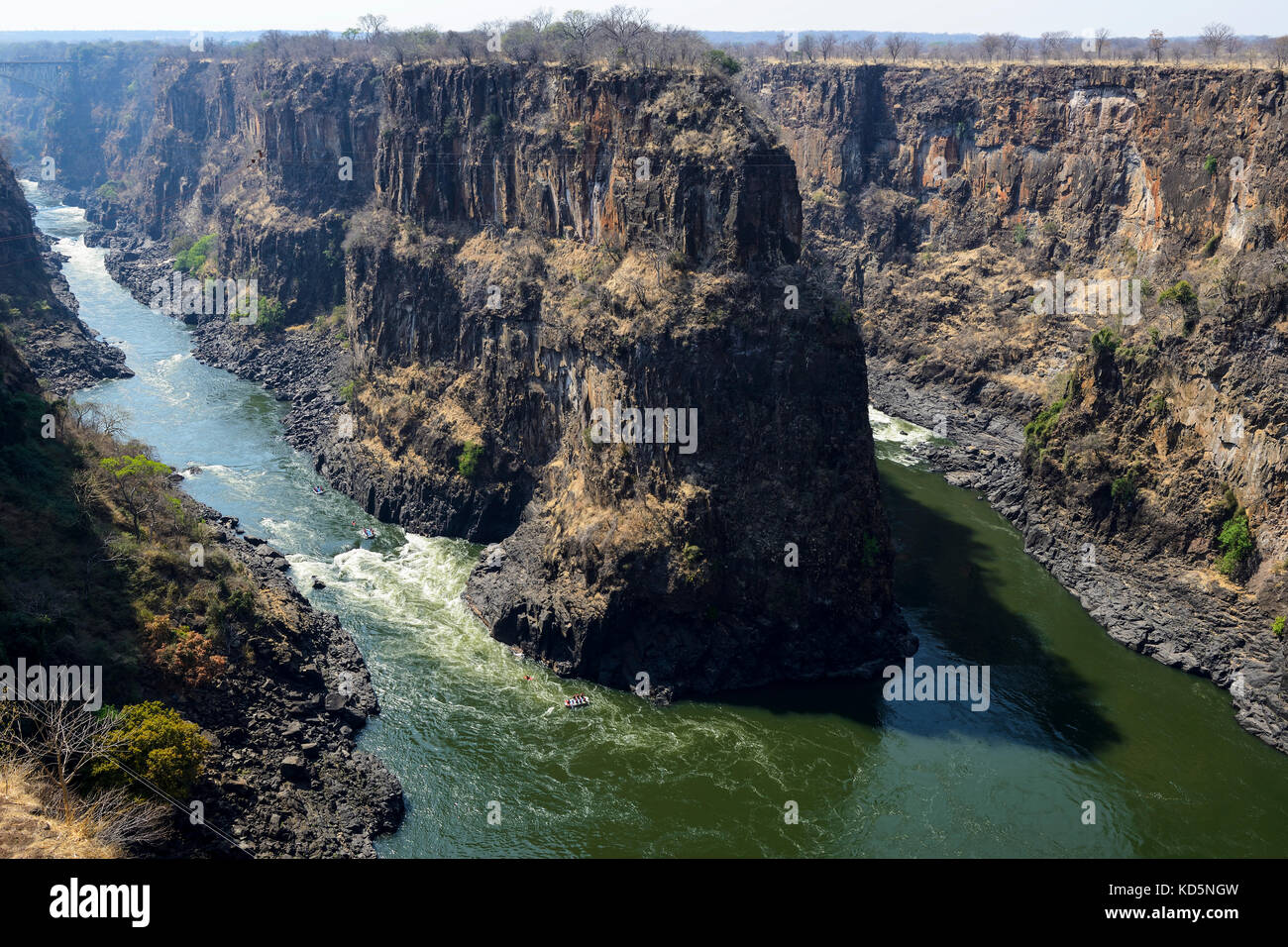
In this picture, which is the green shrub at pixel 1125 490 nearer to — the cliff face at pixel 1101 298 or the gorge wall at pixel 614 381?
the cliff face at pixel 1101 298

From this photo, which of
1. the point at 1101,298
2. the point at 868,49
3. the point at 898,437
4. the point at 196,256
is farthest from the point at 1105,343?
the point at 196,256

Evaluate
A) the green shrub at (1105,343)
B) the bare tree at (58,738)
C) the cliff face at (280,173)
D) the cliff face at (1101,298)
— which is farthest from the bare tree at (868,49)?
the bare tree at (58,738)

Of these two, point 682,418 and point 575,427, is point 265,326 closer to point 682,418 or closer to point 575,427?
point 575,427

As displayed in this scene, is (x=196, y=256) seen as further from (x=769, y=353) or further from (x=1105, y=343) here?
(x=1105, y=343)

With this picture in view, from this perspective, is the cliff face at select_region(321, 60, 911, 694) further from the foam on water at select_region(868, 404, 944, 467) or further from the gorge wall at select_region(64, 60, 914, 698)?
the foam on water at select_region(868, 404, 944, 467)

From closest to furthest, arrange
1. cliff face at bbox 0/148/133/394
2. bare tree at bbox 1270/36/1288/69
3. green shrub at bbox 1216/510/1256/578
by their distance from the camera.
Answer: green shrub at bbox 1216/510/1256/578, bare tree at bbox 1270/36/1288/69, cliff face at bbox 0/148/133/394

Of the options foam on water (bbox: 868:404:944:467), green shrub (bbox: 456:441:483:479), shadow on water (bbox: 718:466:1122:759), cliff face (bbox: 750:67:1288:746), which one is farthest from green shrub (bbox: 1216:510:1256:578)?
green shrub (bbox: 456:441:483:479)
